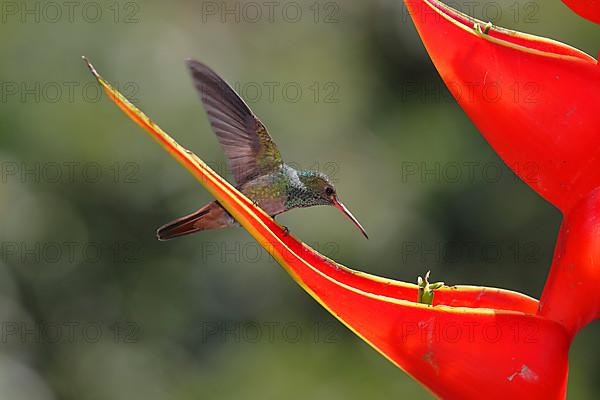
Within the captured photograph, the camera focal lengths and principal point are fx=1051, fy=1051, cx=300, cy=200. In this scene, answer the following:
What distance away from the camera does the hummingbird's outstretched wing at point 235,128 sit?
1.55 m

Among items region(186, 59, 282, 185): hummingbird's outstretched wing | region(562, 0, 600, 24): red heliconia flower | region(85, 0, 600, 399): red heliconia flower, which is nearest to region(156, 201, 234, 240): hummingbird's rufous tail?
region(186, 59, 282, 185): hummingbird's outstretched wing

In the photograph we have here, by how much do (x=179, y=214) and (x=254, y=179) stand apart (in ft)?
7.47

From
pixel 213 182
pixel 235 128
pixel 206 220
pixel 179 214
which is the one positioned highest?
pixel 213 182

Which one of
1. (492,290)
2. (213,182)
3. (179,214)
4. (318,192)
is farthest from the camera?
(179,214)

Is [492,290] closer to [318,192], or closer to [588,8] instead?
[588,8]

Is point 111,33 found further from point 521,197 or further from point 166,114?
point 521,197

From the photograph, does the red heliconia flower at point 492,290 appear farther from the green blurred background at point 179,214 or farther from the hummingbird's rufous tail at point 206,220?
the green blurred background at point 179,214

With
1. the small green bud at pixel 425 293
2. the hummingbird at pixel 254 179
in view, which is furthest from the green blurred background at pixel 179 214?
the small green bud at pixel 425 293

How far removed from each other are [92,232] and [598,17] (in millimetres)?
3590

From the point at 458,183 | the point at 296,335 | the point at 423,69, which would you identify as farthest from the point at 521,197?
the point at 296,335

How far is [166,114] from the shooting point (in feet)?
13.5

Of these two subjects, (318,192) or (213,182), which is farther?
(318,192)

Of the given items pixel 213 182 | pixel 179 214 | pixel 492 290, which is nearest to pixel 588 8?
pixel 492 290

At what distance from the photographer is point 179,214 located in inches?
Result: 162
